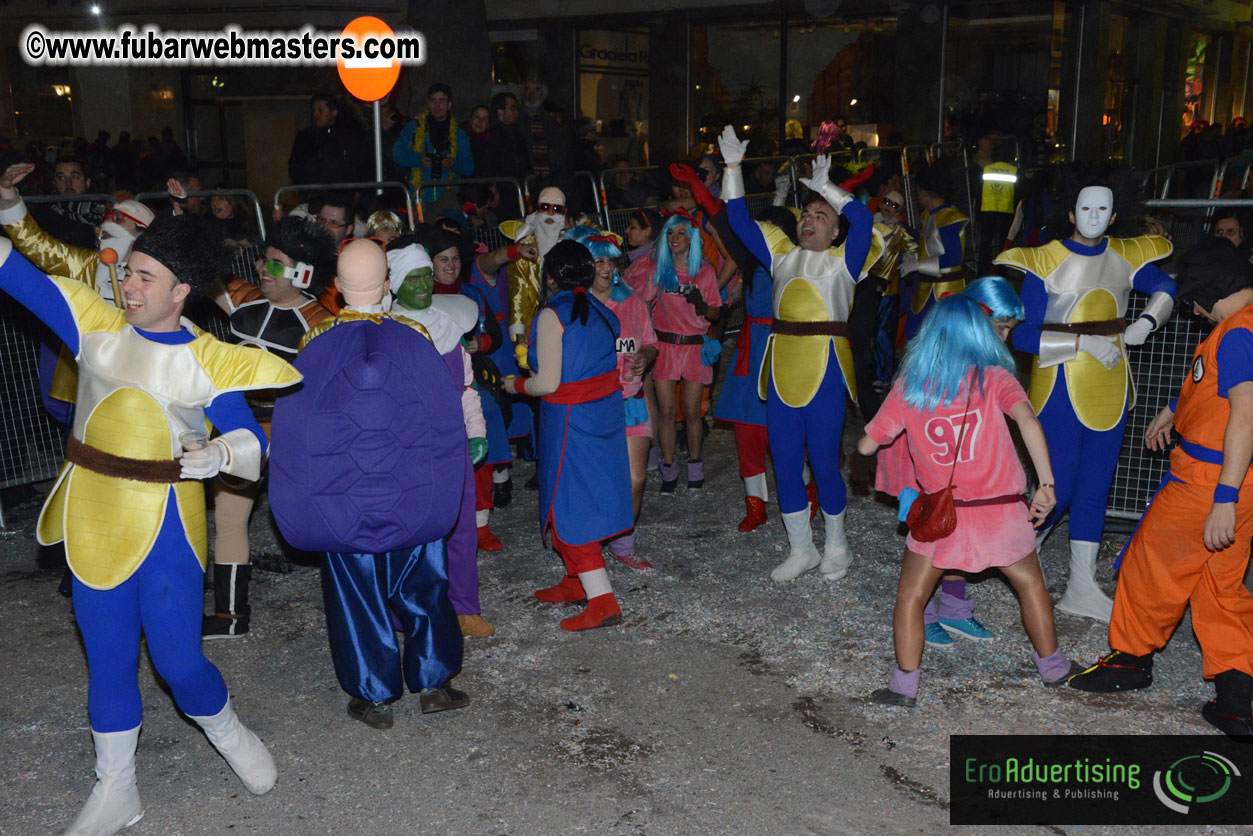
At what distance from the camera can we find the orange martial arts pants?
422 centimetres

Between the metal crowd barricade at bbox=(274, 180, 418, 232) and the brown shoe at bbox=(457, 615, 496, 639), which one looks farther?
the metal crowd barricade at bbox=(274, 180, 418, 232)

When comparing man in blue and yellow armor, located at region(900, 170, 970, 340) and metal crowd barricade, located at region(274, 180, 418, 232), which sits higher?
metal crowd barricade, located at region(274, 180, 418, 232)

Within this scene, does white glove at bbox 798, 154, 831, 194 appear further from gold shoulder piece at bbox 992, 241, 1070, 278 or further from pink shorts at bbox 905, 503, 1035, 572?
pink shorts at bbox 905, 503, 1035, 572

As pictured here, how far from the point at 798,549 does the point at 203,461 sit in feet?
11.0

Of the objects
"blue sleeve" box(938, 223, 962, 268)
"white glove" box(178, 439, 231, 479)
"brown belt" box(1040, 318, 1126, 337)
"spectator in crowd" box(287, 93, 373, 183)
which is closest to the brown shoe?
"white glove" box(178, 439, 231, 479)

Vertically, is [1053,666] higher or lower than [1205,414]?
lower

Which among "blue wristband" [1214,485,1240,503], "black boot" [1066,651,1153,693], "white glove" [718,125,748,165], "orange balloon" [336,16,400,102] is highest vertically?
"orange balloon" [336,16,400,102]

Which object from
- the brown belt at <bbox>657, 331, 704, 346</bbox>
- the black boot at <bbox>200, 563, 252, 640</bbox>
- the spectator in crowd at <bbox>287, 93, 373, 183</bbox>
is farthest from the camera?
the spectator in crowd at <bbox>287, 93, 373, 183</bbox>

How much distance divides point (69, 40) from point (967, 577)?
2024cm

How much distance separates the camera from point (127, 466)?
11.4 ft

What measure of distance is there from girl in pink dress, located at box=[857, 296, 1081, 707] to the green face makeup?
1905mm

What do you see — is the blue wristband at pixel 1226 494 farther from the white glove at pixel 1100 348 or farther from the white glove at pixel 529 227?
the white glove at pixel 529 227

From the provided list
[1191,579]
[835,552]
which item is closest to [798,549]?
[835,552]

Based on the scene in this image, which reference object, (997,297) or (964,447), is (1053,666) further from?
(997,297)
